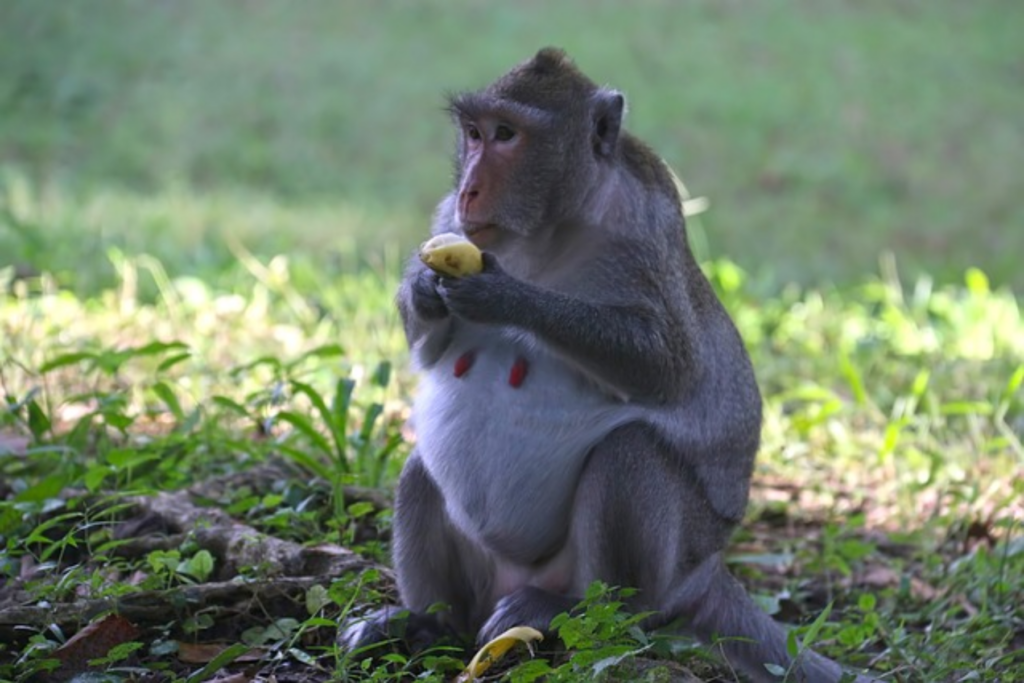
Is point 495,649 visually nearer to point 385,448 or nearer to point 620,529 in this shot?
point 620,529

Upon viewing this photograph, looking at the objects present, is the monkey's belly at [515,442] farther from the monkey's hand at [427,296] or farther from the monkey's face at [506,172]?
the monkey's face at [506,172]

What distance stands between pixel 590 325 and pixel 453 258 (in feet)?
1.27

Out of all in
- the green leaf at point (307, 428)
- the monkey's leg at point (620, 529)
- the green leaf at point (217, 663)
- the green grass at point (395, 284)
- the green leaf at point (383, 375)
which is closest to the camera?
the green leaf at point (217, 663)

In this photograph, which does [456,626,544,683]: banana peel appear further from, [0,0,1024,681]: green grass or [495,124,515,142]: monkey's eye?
[495,124,515,142]: monkey's eye

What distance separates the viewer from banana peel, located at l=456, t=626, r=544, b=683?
349 centimetres

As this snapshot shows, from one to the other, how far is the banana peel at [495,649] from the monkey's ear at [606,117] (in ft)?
4.35

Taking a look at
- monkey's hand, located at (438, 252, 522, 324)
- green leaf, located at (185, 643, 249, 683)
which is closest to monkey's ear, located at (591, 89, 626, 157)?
monkey's hand, located at (438, 252, 522, 324)

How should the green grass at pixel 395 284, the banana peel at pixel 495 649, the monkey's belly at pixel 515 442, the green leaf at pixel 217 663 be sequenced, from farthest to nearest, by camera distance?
the green grass at pixel 395 284 < the monkey's belly at pixel 515 442 < the banana peel at pixel 495 649 < the green leaf at pixel 217 663

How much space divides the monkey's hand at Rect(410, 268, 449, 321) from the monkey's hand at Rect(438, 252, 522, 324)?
12cm

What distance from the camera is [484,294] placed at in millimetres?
3752

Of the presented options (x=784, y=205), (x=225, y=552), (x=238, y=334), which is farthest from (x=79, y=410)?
(x=784, y=205)

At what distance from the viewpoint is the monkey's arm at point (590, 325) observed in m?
3.77

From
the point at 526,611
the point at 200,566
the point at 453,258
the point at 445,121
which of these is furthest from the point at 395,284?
the point at 445,121

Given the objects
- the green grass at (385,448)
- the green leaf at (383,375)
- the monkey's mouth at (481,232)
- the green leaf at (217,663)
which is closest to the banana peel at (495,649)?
the green grass at (385,448)
